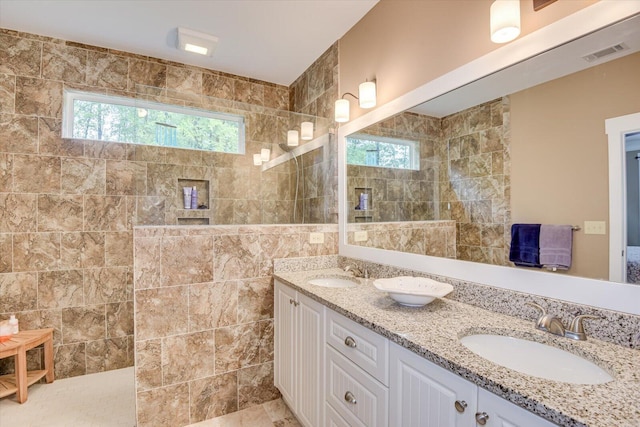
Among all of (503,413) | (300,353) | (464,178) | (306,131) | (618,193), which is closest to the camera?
(503,413)

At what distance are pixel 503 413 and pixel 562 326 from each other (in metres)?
0.46

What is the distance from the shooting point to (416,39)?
1.76 m

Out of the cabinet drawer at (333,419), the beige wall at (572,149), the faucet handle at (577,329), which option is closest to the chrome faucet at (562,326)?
the faucet handle at (577,329)

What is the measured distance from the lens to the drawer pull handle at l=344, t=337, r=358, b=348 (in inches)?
52.7

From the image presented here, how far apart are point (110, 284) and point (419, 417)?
2735 millimetres

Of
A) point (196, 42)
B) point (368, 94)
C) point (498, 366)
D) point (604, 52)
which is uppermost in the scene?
point (196, 42)

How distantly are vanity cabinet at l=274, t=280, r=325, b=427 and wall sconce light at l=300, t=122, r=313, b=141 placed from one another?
1.28 meters

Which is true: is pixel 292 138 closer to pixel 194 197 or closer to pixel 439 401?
pixel 194 197

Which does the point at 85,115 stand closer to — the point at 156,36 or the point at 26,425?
the point at 156,36

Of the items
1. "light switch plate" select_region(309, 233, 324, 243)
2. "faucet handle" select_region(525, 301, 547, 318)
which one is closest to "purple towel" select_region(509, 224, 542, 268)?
"faucet handle" select_region(525, 301, 547, 318)

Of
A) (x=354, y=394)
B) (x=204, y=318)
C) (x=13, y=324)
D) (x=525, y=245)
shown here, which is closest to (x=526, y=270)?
(x=525, y=245)

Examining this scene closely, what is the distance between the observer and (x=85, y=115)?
269 centimetres

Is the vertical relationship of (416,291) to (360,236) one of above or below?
below

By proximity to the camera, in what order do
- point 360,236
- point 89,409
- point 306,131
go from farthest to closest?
point 306,131, point 360,236, point 89,409
